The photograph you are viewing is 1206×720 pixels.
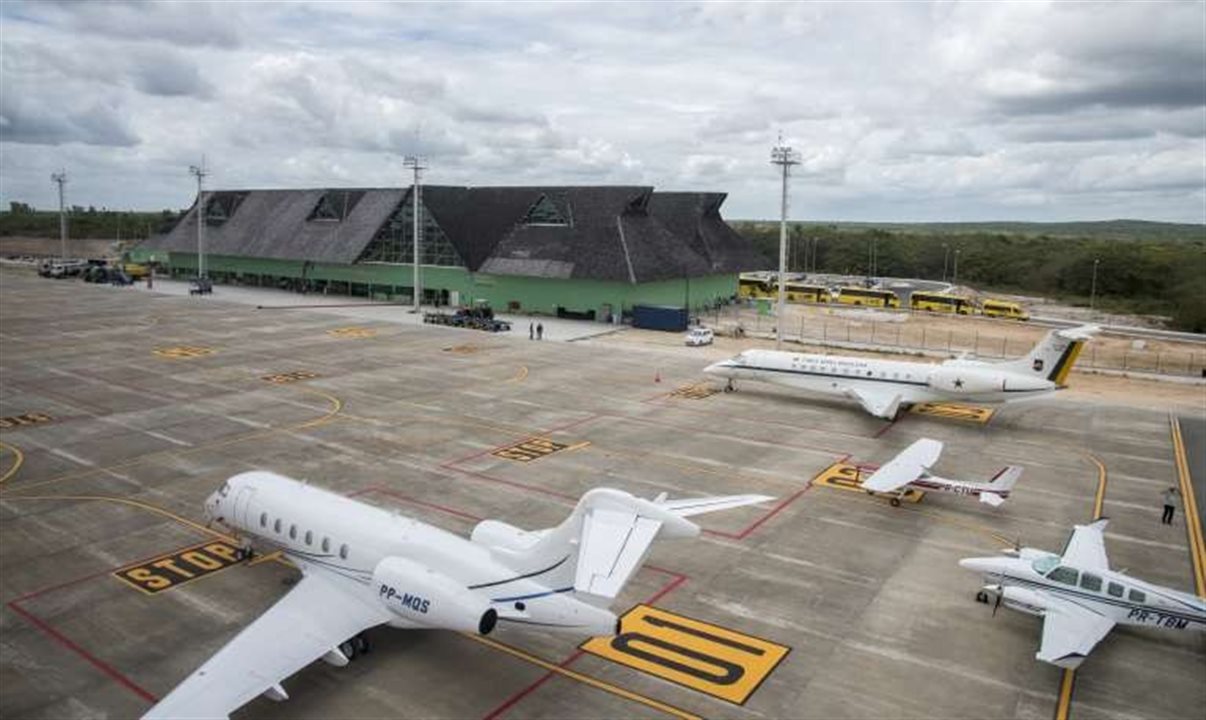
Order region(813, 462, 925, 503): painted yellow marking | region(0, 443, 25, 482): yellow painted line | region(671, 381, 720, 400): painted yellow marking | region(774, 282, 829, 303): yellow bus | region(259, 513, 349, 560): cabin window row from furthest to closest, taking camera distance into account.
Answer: region(774, 282, 829, 303): yellow bus → region(671, 381, 720, 400): painted yellow marking → region(0, 443, 25, 482): yellow painted line → region(813, 462, 925, 503): painted yellow marking → region(259, 513, 349, 560): cabin window row

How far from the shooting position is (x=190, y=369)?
192 feet

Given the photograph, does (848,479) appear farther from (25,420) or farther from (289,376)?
(25,420)

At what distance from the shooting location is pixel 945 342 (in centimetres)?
8512

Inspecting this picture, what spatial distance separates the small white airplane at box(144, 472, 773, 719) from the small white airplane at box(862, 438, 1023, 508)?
13.3 metres

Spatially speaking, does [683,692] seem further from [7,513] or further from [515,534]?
[7,513]

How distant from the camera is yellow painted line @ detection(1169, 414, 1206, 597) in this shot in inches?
1126

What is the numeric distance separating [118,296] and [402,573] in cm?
Answer: 10088

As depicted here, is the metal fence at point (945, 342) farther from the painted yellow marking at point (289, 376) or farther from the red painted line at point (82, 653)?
the red painted line at point (82, 653)

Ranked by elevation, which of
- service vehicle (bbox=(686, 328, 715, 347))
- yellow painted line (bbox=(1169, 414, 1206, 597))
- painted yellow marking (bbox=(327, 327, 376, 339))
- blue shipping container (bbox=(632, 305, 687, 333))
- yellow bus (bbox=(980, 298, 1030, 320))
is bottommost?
yellow painted line (bbox=(1169, 414, 1206, 597))

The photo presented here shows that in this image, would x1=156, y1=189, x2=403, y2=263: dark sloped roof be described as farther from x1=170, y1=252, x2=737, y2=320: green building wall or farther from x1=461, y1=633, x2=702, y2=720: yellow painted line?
x1=461, y1=633, x2=702, y2=720: yellow painted line

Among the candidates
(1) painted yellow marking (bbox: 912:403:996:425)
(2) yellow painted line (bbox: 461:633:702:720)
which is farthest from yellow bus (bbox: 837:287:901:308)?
(2) yellow painted line (bbox: 461:633:702:720)

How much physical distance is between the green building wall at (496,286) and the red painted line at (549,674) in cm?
6273

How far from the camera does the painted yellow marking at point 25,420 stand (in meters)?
43.0

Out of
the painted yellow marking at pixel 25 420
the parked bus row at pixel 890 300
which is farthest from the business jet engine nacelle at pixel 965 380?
the parked bus row at pixel 890 300
